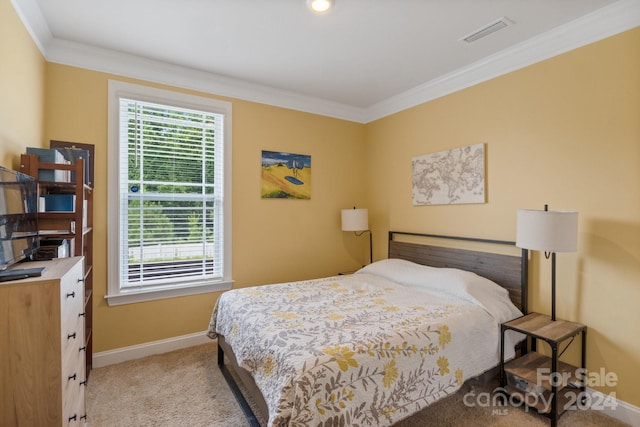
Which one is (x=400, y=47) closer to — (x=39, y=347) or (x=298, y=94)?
(x=298, y=94)

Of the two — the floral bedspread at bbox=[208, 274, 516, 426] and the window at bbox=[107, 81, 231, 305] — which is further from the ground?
the window at bbox=[107, 81, 231, 305]

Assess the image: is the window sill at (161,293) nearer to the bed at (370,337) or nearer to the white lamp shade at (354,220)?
the bed at (370,337)

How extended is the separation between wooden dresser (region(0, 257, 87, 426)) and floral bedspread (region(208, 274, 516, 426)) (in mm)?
864

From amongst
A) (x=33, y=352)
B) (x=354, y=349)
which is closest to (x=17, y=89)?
(x=33, y=352)

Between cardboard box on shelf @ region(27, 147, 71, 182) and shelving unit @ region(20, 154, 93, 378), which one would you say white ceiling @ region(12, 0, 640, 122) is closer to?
cardboard box on shelf @ region(27, 147, 71, 182)

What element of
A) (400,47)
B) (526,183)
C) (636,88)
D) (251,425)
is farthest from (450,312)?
(400,47)

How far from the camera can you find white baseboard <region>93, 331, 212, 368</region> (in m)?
2.60

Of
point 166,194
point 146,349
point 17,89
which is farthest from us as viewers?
point 166,194

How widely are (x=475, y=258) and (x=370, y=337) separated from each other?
62.7 inches

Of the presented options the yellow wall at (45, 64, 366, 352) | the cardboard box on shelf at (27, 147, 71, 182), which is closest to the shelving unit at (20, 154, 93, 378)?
the cardboard box on shelf at (27, 147, 71, 182)

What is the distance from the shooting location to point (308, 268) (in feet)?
12.1

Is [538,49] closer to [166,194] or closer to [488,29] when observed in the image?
[488,29]

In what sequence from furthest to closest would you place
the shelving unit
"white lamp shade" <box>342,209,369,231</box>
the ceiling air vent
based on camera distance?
"white lamp shade" <box>342,209,369,231</box> < the ceiling air vent < the shelving unit

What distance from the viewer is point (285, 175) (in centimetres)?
350
